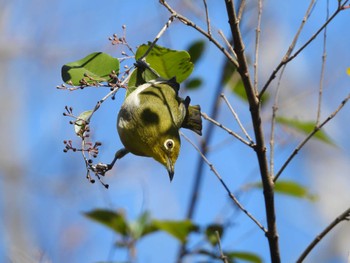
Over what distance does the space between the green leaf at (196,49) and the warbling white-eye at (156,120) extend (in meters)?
0.96

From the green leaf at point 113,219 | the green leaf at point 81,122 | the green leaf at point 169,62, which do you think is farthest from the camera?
the green leaf at point 113,219

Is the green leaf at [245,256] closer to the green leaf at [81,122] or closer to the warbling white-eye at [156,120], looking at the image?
the warbling white-eye at [156,120]

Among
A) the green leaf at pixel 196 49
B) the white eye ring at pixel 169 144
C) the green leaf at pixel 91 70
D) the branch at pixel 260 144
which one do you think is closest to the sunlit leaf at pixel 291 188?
the green leaf at pixel 196 49

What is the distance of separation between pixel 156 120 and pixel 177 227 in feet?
2.59

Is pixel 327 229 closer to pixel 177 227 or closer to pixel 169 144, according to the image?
pixel 169 144

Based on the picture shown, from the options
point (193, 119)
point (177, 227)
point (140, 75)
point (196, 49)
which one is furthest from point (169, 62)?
point (196, 49)

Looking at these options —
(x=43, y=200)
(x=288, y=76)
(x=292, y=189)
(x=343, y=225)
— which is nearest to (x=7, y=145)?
(x=43, y=200)

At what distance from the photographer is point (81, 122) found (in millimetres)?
2314

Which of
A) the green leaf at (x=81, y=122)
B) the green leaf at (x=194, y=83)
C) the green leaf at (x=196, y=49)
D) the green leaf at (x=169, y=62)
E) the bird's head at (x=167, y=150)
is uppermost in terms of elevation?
the green leaf at (x=196, y=49)

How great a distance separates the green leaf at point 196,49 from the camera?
391 centimetres

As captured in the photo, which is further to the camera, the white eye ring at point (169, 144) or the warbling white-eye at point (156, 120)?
the white eye ring at point (169, 144)

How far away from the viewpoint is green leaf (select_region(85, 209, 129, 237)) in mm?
3551

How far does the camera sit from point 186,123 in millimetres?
3062

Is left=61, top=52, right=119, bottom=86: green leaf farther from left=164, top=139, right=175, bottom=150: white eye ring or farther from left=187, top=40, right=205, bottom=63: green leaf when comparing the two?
left=187, top=40, right=205, bottom=63: green leaf
